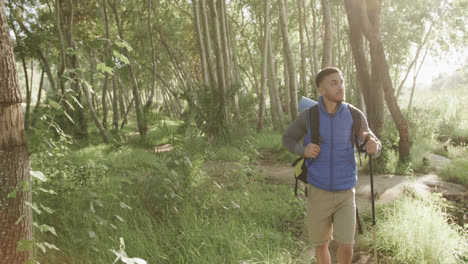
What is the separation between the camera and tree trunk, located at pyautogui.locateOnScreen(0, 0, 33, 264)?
2082 mm

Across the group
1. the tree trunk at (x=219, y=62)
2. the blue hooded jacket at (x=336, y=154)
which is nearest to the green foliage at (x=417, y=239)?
the blue hooded jacket at (x=336, y=154)

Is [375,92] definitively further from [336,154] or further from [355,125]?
[336,154]

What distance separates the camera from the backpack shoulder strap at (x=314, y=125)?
302cm

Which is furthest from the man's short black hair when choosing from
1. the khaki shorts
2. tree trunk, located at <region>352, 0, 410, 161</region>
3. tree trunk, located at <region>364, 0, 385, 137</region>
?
tree trunk, located at <region>364, 0, 385, 137</region>


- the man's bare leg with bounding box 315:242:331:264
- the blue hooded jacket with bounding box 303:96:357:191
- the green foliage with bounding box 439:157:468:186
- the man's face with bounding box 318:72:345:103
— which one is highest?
the man's face with bounding box 318:72:345:103

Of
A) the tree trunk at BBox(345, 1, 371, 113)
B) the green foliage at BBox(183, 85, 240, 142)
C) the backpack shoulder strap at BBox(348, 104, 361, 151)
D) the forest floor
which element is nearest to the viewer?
the backpack shoulder strap at BBox(348, 104, 361, 151)

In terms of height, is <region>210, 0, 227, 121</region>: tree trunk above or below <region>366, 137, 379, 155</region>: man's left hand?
above

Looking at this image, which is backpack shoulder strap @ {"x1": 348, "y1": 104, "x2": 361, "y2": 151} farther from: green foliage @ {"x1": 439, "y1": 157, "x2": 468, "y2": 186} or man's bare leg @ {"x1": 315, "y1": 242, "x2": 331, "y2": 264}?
green foliage @ {"x1": 439, "y1": 157, "x2": 468, "y2": 186}

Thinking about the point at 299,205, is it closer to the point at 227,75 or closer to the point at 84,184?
the point at 84,184

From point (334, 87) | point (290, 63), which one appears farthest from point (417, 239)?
point (290, 63)

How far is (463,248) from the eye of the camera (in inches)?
A: 142

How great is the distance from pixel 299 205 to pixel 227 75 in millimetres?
7598

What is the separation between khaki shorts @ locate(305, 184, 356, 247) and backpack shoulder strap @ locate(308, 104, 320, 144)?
48cm

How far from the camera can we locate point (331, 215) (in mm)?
3105
